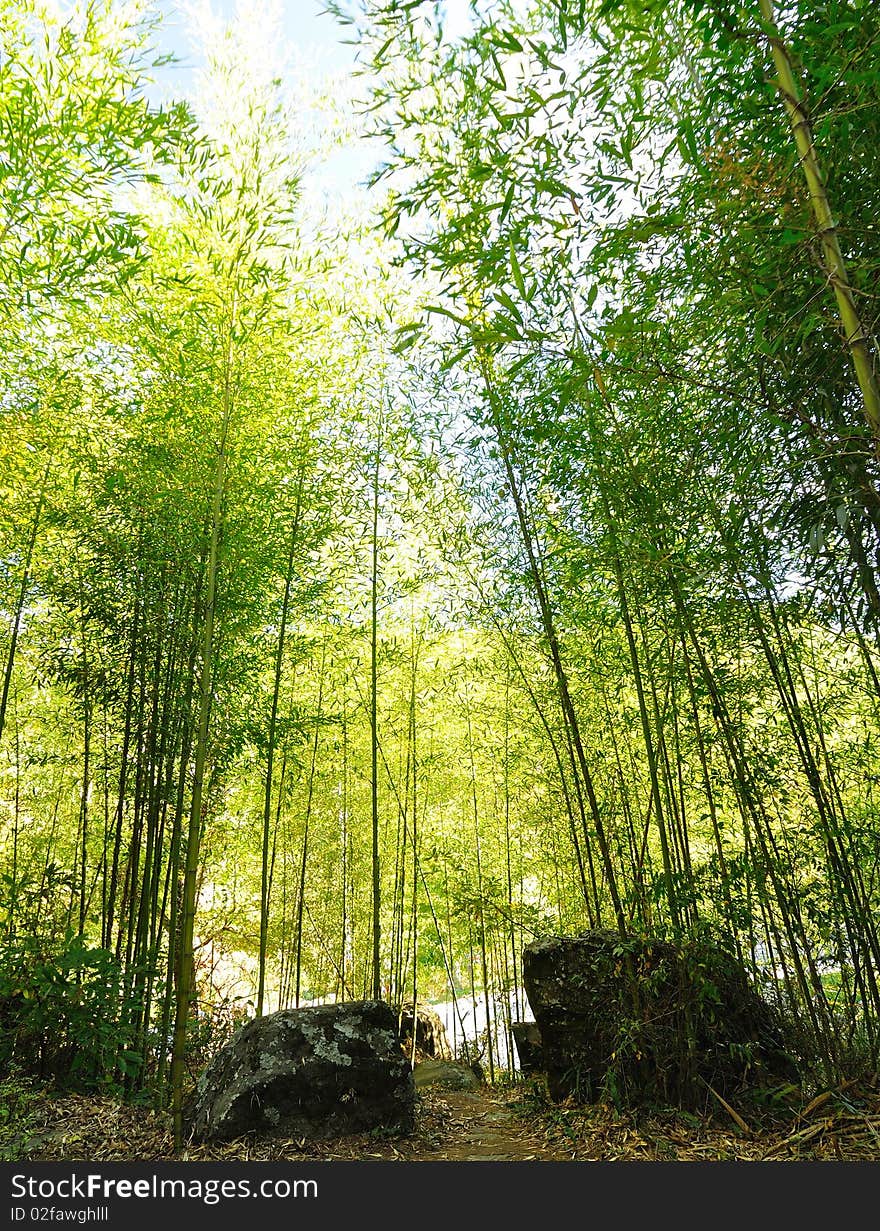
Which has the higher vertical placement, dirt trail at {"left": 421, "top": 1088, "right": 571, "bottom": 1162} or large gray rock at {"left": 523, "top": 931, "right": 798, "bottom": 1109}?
large gray rock at {"left": 523, "top": 931, "right": 798, "bottom": 1109}

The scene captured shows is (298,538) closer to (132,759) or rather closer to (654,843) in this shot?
(132,759)

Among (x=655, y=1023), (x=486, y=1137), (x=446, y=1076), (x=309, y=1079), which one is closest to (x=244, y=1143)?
(x=309, y=1079)

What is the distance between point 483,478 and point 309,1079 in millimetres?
3260

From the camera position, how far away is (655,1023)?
3258mm

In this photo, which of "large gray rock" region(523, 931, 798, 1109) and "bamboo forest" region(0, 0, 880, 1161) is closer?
"bamboo forest" region(0, 0, 880, 1161)

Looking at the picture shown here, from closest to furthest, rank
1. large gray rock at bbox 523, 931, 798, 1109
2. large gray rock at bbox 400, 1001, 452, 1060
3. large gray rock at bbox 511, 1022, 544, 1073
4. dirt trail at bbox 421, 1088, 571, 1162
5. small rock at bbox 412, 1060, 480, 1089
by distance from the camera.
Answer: large gray rock at bbox 523, 931, 798, 1109
dirt trail at bbox 421, 1088, 571, 1162
large gray rock at bbox 511, 1022, 544, 1073
small rock at bbox 412, 1060, 480, 1089
large gray rock at bbox 400, 1001, 452, 1060

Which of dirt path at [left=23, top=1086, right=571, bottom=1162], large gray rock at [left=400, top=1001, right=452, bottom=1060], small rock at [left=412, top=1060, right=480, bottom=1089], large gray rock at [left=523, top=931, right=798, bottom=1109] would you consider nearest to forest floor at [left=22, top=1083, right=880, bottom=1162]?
dirt path at [left=23, top=1086, right=571, bottom=1162]

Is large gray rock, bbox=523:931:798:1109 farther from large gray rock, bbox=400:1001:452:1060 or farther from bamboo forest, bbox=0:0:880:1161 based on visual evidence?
large gray rock, bbox=400:1001:452:1060

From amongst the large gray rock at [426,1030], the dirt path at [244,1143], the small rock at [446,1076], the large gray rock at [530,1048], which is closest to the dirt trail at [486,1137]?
the dirt path at [244,1143]

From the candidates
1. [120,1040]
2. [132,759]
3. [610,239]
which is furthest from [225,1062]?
[610,239]

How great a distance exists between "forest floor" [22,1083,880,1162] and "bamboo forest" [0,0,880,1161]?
0.02 metres

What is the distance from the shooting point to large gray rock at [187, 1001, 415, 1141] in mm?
3307

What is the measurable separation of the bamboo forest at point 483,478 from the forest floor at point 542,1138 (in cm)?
2

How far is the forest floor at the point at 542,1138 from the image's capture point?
2508mm
